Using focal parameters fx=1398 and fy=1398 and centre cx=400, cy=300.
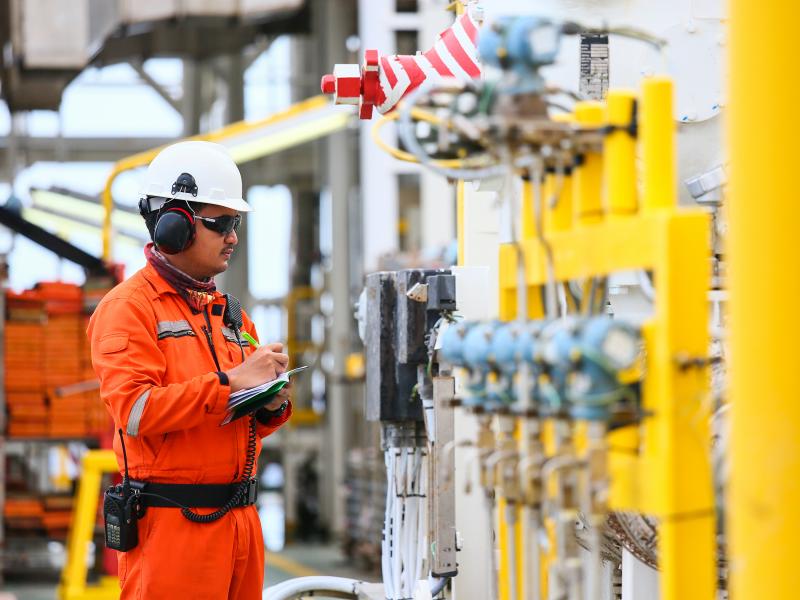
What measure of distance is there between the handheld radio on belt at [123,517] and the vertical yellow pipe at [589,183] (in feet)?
5.80

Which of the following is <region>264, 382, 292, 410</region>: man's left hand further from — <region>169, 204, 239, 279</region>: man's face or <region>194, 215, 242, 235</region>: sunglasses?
<region>194, 215, 242, 235</region>: sunglasses

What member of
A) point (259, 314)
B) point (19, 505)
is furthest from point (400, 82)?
point (259, 314)

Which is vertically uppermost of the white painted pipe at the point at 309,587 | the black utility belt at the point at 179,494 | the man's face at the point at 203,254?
the man's face at the point at 203,254

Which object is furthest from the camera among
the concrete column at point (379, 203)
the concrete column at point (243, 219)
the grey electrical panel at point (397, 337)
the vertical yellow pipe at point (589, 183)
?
the concrete column at point (243, 219)

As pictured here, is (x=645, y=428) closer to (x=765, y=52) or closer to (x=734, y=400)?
(x=734, y=400)

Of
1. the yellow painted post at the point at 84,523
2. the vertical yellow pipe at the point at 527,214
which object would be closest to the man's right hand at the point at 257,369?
the vertical yellow pipe at the point at 527,214

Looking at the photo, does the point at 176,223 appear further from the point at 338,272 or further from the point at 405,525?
the point at 338,272

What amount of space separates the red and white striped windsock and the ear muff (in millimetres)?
830

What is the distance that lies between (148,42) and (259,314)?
3.91 m

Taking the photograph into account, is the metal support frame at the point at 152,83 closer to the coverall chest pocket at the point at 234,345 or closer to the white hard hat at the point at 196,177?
the white hard hat at the point at 196,177

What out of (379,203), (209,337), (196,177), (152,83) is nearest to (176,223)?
(196,177)

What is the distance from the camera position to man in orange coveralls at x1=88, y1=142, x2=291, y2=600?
416 cm

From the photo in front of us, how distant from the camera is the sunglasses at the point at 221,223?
447 cm

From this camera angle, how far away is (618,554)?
491 centimetres
